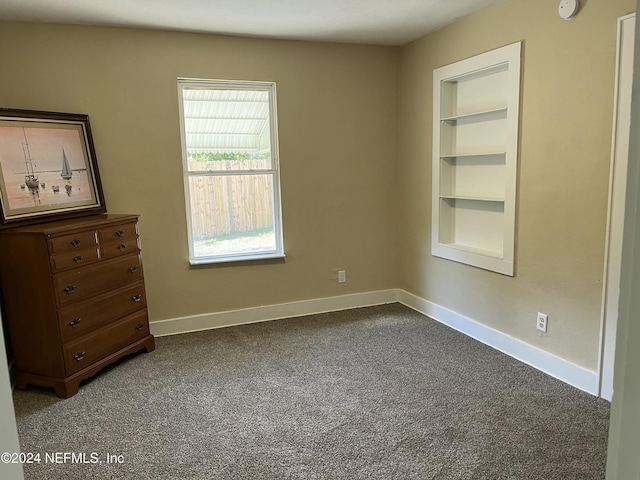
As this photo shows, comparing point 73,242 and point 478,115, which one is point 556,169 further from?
point 73,242

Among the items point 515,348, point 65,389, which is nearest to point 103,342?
point 65,389

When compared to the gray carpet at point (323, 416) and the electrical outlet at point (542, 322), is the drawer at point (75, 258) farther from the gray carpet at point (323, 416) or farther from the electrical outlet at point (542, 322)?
the electrical outlet at point (542, 322)

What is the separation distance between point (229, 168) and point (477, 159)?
2.03 meters

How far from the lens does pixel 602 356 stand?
101 inches

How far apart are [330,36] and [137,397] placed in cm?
308

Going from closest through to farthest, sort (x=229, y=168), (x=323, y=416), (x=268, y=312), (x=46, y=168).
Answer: (x=323, y=416)
(x=46, y=168)
(x=229, y=168)
(x=268, y=312)

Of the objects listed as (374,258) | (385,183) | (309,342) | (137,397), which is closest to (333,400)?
(309,342)

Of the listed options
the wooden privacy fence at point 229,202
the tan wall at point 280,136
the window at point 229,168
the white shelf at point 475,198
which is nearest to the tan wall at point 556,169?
the white shelf at point 475,198

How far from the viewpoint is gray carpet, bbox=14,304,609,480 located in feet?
6.76

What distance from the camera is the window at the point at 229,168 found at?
146 inches

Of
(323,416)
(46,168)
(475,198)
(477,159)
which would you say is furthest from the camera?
(477,159)

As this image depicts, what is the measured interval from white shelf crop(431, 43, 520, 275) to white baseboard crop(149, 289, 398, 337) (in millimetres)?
866

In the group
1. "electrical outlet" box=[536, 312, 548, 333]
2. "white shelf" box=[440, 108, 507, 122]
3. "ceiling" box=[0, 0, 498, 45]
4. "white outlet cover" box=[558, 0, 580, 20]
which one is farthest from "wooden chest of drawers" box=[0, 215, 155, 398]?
"white outlet cover" box=[558, 0, 580, 20]

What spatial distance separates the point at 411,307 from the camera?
4297 millimetres
